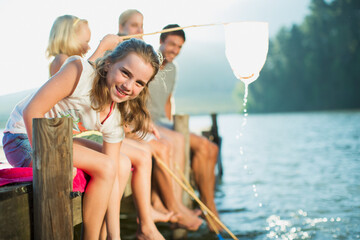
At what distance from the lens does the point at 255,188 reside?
8.90 m

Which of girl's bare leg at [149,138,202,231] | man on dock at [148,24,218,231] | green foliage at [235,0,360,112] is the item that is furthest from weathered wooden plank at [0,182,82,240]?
green foliage at [235,0,360,112]

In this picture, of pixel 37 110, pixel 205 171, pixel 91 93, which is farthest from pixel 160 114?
pixel 37 110

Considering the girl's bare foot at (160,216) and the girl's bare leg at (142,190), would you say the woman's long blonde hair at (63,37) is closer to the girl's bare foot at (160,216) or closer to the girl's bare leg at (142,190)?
the girl's bare leg at (142,190)

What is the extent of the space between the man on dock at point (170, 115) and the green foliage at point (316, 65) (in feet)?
142

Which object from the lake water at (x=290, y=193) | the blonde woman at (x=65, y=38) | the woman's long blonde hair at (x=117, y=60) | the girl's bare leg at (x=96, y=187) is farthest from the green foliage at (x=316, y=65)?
the girl's bare leg at (x=96, y=187)

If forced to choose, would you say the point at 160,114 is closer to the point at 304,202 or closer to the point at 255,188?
the point at 304,202

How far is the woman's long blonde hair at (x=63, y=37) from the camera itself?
12.6 feet

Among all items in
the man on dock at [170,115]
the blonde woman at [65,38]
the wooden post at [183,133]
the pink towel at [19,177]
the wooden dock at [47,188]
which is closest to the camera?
the wooden dock at [47,188]

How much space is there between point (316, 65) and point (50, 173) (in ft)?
161

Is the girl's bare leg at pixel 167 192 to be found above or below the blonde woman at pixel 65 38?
below

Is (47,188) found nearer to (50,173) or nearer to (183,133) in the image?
(50,173)

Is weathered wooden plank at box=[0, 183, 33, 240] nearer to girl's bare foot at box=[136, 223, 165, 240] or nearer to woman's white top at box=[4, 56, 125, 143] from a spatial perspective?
woman's white top at box=[4, 56, 125, 143]

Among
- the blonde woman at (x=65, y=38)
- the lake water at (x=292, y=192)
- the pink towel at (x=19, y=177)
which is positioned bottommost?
the lake water at (x=292, y=192)

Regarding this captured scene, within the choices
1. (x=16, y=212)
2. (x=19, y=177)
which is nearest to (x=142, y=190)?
(x=19, y=177)
